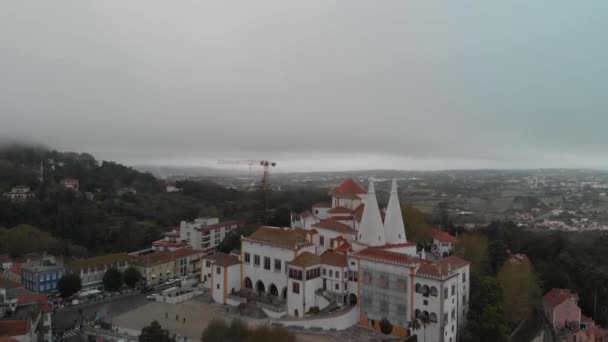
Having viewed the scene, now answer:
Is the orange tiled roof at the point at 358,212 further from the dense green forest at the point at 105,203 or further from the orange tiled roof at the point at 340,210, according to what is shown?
the dense green forest at the point at 105,203

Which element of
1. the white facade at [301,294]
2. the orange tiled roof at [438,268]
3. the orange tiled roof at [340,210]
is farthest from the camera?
the orange tiled roof at [340,210]

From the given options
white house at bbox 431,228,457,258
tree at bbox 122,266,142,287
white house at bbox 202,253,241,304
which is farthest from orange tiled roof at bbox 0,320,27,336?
white house at bbox 431,228,457,258

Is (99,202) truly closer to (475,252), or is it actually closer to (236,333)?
(236,333)

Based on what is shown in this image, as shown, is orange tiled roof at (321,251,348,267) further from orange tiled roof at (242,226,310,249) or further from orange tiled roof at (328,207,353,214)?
orange tiled roof at (328,207,353,214)

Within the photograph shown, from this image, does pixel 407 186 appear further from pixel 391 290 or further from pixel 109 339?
pixel 109 339

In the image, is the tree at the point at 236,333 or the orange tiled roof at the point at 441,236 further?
the orange tiled roof at the point at 441,236

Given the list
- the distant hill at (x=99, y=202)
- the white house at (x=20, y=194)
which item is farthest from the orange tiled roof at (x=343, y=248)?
the white house at (x=20, y=194)

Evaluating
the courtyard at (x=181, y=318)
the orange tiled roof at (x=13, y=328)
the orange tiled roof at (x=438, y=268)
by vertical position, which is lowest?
the courtyard at (x=181, y=318)

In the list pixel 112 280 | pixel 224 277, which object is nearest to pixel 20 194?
pixel 112 280
